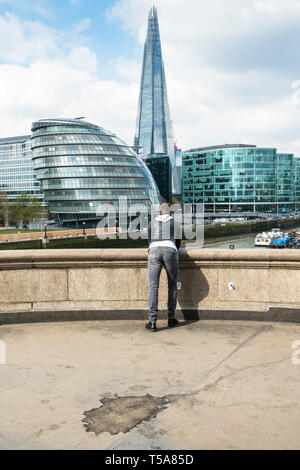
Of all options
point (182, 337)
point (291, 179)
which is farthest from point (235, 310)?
point (291, 179)

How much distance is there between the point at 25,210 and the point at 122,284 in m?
90.4

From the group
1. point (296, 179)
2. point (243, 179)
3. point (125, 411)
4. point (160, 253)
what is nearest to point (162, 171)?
point (243, 179)

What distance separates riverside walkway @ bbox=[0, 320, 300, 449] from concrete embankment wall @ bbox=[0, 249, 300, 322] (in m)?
0.43

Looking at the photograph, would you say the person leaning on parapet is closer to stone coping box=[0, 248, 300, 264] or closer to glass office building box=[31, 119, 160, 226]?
stone coping box=[0, 248, 300, 264]

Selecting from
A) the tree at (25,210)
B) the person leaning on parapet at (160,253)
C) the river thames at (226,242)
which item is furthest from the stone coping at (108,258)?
the tree at (25,210)

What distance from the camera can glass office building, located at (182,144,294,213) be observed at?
15762 centimetres

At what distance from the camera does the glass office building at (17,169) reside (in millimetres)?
151625

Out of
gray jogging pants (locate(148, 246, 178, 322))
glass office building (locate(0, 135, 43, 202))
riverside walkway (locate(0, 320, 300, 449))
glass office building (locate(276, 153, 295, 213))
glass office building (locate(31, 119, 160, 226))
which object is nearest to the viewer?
riverside walkway (locate(0, 320, 300, 449))

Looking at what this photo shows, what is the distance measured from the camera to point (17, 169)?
154 metres

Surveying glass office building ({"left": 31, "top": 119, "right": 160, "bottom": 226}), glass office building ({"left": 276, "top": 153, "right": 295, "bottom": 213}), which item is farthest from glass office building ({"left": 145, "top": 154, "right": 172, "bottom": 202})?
glass office building ({"left": 31, "top": 119, "right": 160, "bottom": 226})

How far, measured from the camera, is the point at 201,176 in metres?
170

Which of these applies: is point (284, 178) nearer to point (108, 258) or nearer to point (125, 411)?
point (108, 258)

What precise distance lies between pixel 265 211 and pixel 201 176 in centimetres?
2666
